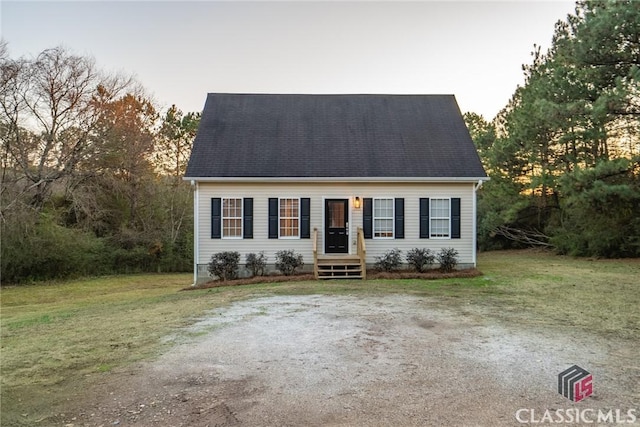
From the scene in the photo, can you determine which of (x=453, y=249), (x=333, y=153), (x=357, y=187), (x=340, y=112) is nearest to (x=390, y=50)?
(x=340, y=112)

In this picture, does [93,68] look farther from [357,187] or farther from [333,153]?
[357,187]

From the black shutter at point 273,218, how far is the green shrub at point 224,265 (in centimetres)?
129

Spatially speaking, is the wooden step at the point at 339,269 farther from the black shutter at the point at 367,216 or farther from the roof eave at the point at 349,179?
the roof eave at the point at 349,179

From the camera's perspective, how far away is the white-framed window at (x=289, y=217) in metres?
13.6

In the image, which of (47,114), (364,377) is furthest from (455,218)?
(47,114)

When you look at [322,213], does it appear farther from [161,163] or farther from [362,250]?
[161,163]

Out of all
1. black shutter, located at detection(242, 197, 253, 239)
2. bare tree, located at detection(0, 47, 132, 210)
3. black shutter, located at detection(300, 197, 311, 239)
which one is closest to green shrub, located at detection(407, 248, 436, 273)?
black shutter, located at detection(300, 197, 311, 239)

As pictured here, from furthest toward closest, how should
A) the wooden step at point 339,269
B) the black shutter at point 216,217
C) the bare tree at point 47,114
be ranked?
the bare tree at point 47,114 < the black shutter at point 216,217 < the wooden step at point 339,269

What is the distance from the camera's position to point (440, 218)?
45.3ft

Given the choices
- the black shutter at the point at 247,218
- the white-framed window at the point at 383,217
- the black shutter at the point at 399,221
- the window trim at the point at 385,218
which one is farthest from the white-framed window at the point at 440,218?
the black shutter at the point at 247,218

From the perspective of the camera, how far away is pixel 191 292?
11.5 m

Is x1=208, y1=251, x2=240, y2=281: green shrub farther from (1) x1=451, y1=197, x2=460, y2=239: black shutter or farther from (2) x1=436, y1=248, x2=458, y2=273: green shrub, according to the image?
(1) x1=451, y1=197, x2=460, y2=239: black shutter

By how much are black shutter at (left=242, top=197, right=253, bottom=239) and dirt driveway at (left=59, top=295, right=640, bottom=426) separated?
6405mm

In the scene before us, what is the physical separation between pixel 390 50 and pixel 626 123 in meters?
9.42
